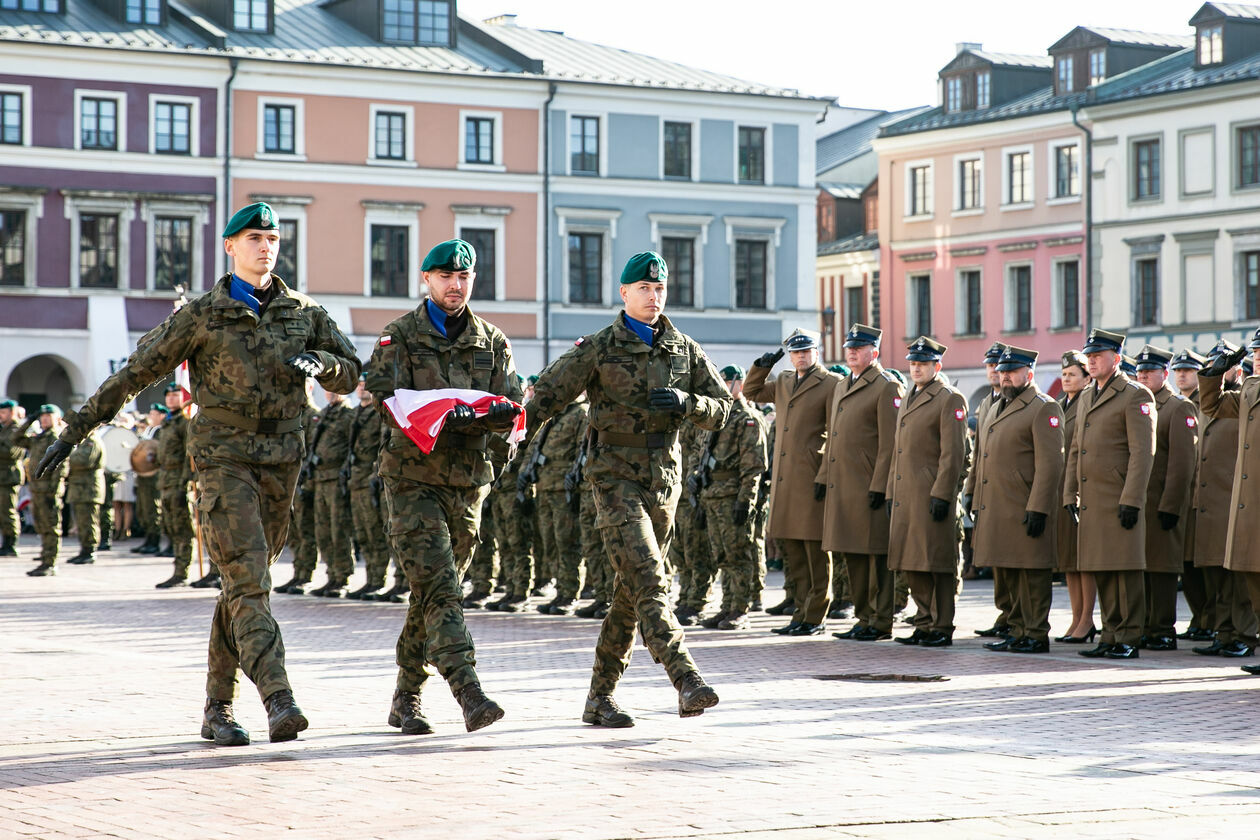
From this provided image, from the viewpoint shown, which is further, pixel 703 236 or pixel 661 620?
pixel 703 236

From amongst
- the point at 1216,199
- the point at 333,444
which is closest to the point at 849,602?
the point at 333,444

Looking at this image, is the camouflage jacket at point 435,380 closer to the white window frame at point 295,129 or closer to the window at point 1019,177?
the white window frame at point 295,129

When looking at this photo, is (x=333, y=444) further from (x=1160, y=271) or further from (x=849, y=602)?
(x=1160, y=271)

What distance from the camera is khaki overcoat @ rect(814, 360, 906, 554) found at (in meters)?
14.9

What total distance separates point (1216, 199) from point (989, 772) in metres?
43.5

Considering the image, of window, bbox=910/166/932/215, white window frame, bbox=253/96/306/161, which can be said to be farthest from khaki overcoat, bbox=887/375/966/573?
window, bbox=910/166/932/215

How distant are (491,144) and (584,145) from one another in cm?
252

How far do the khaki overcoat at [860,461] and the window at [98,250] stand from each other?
109 ft

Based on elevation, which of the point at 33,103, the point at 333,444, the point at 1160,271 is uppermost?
the point at 33,103

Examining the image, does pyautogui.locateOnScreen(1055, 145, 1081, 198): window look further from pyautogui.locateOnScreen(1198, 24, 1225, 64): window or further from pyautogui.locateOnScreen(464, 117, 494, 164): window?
pyautogui.locateOnScreen(464, 117, 494, 164): window

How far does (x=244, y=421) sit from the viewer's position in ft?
28.5

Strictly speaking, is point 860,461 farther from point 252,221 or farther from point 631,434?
point 252,221

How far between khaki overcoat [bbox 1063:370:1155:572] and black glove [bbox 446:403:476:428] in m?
6.31

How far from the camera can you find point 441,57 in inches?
1906
